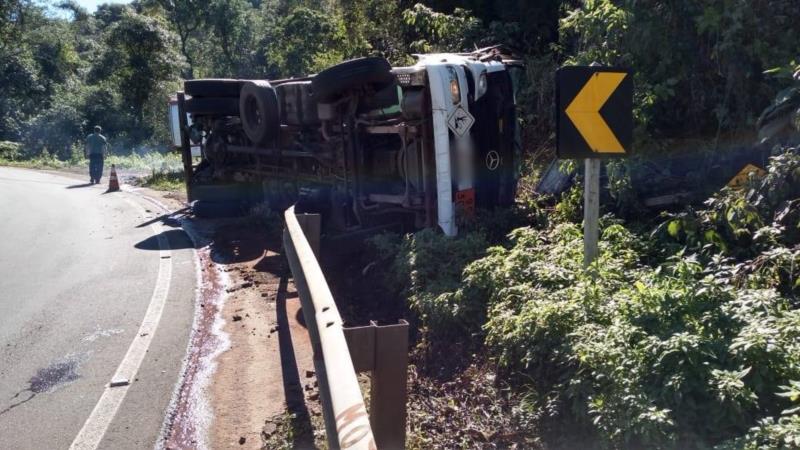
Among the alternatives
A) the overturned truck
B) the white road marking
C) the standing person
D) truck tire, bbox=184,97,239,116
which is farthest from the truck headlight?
the standing person

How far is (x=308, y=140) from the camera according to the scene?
9734 mm

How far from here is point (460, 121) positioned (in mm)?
7320

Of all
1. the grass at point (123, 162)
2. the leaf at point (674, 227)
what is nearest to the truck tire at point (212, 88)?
the leaf at point (674, 227)

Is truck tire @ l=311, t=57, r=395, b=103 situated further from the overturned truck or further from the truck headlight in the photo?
the truck headlight

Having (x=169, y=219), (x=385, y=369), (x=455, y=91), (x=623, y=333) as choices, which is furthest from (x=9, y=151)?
(x=623, y=333)

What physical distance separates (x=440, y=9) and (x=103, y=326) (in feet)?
33.5

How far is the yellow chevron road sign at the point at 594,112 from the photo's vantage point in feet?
15.5

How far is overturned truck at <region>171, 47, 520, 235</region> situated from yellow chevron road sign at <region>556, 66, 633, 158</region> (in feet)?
8.31

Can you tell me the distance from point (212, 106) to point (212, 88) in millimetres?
320

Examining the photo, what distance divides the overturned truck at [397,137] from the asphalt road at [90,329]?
81.9 inches

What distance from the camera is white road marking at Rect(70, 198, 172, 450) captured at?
459 centimetres

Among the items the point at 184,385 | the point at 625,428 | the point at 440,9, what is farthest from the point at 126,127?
the point at 625,428

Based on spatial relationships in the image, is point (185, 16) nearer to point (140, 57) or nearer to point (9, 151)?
point (140, 57)

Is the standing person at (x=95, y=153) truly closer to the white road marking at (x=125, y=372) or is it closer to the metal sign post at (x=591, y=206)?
the white road marking at (x=125, y=372)
